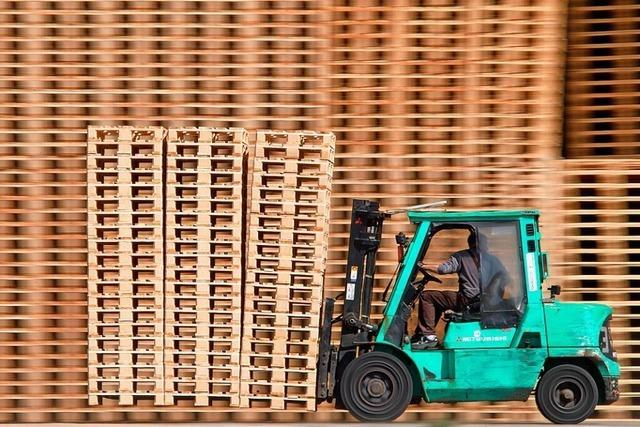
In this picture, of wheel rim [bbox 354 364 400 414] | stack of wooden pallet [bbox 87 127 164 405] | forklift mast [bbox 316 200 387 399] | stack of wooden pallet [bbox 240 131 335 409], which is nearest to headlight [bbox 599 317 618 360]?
wheel rim [bbox 354 364 400 414]

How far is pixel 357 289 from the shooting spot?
7703mm

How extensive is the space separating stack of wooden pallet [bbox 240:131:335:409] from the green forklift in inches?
11.2

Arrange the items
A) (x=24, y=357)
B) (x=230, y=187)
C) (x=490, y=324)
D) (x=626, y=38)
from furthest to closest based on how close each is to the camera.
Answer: (x=626, y=38) → (x=24, y=357) → (x=230, y=187) → (x=490, y=324)

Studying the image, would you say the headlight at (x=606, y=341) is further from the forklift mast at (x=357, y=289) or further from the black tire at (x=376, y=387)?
the forklift mast at (x=357, y=289)

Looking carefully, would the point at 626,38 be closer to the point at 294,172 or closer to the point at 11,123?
the point at 294,172

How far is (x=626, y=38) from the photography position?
9477 mm

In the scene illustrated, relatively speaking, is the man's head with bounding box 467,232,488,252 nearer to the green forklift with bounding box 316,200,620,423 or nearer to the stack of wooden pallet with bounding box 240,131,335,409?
the green forklift with bounding box 316,200,620,423

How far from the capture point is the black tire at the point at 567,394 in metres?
7.59

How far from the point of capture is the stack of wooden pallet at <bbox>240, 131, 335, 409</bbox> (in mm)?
7867

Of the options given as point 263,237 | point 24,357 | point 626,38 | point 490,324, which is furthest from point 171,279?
point 626,38

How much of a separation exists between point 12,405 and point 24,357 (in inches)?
16.2

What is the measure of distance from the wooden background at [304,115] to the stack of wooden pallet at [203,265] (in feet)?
2.58

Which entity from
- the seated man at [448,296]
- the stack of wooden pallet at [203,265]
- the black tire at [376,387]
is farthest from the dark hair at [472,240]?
the stack of wooden pallet at [203,265]

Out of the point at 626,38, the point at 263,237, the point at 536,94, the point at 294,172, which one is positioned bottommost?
the point at 263,237
